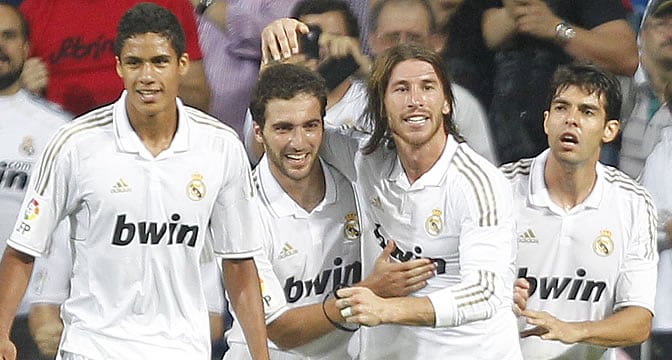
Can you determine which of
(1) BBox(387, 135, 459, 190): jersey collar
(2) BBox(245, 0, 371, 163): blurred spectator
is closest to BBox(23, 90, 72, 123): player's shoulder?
(2) BBox(245, 0, 371, 163): blurred spectator

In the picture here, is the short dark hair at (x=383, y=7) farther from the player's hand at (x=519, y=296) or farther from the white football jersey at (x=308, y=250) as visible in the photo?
the player's hand at (x=519, y=296)

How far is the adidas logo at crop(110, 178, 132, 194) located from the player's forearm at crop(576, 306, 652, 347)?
137cm

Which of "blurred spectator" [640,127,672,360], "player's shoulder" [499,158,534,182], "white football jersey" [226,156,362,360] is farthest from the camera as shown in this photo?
"blurred spectator" [640,127,672,360]

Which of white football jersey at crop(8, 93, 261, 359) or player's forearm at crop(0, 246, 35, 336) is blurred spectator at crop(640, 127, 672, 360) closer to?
white football jersey at crop(8, 93, 261, 359)

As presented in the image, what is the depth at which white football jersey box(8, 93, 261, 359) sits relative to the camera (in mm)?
3389

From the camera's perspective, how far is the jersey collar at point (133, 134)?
11.3 feet

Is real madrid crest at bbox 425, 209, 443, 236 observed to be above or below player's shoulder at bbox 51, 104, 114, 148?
below

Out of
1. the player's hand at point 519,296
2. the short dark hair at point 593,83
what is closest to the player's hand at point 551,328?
the player's hand at point 519,296

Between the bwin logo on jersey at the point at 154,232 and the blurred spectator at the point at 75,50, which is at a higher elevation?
the blurred spectator at the point at 75,50

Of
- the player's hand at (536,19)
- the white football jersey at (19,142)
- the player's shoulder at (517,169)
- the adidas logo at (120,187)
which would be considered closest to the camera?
the adidas logo at (120,187)

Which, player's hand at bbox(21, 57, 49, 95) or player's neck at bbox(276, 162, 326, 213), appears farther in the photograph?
player's hand at bbox(21, 57, 49, 95)

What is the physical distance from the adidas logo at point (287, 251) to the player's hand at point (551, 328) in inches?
27.5

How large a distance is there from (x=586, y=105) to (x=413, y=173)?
589 mm

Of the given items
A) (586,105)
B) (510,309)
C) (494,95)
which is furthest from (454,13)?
(510,309)
